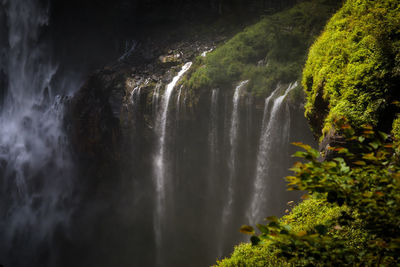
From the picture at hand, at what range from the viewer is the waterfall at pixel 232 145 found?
14.2m

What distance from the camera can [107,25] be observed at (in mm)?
25016

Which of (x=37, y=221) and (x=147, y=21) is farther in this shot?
(x=147, y=21)

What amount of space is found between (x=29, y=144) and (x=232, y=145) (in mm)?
17460

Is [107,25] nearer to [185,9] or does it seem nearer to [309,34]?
[185,9]

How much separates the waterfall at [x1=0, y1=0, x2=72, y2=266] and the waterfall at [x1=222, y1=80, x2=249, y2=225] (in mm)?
12833

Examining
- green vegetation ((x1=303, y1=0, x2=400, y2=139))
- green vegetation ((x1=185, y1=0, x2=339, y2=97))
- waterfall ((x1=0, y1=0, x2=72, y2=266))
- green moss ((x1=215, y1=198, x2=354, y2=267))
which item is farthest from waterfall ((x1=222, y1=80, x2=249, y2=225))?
waterfall ((x1=0, y1=0, x2=72, y2=266))

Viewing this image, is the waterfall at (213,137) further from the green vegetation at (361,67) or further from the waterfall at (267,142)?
the green vegetation at (361,67)

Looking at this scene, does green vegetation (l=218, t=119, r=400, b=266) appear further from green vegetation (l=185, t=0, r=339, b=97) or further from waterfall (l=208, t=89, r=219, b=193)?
waterfall (l=208, t=89, r=219, b=193)

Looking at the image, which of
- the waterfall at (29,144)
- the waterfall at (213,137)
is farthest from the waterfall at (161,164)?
the waterfall at (29,144)

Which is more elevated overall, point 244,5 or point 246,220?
point 244,5

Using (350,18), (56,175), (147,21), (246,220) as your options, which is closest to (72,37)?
(147,21)

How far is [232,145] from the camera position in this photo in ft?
48.0

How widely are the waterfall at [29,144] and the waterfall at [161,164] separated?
26.4 feet

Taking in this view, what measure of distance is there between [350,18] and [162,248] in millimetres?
15401
